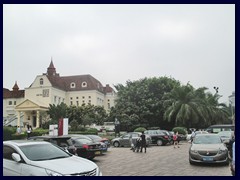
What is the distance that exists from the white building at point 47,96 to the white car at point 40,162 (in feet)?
149

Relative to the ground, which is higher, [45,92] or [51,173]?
[45,92]

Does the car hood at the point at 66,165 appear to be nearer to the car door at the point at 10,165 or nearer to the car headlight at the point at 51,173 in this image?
the car headlight at the point at 51,173

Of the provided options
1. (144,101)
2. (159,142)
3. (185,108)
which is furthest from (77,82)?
(159,142)

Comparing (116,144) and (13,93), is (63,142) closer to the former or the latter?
(116,144)

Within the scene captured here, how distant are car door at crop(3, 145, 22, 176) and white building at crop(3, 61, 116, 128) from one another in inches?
1794

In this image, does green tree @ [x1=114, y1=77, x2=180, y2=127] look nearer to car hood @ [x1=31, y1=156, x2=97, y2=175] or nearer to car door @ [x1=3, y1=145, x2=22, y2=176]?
car door @ [x1=3, y1=145, x2=22, y2=176]

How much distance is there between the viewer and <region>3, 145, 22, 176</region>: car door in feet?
24.6

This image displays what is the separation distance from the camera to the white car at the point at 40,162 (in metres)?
7.17

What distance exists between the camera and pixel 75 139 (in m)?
14.4

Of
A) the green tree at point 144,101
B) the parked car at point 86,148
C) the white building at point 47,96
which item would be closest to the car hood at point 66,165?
the parked car at point 86,148

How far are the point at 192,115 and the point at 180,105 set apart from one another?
2.17 meters

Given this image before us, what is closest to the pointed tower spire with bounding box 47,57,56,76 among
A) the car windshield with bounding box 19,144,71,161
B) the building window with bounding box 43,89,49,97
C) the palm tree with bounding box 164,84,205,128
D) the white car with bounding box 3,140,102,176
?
the building window with bounding box 43,89,49,97

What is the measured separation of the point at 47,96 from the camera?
5909 cm

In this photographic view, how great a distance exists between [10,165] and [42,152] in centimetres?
93
